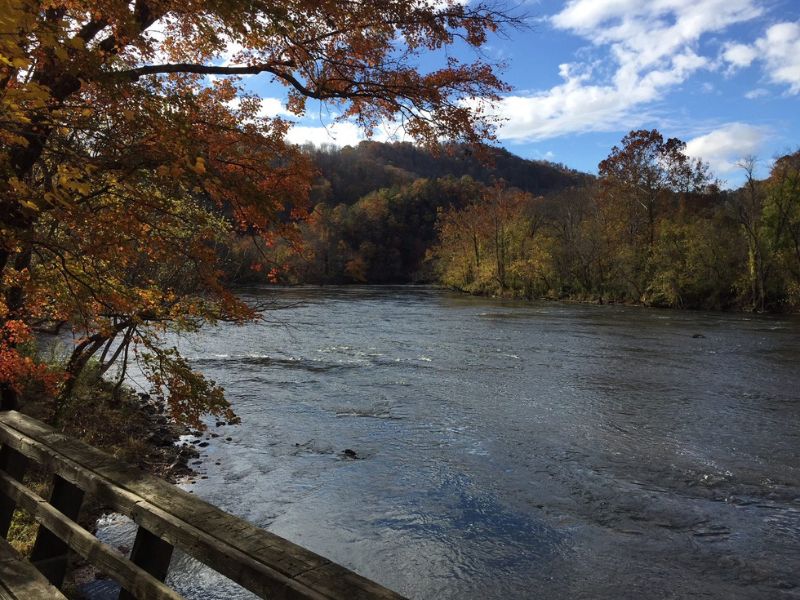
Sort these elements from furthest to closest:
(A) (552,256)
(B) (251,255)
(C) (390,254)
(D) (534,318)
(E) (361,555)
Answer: (C) (390,254) < (A) (552,256) < (D) (534,318) < (B) (251,255) < (E) (361,555)

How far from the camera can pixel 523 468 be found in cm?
926

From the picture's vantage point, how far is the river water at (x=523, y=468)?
625 cm

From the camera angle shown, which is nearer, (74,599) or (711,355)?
(74,599)

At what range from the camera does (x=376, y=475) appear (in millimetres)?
9016

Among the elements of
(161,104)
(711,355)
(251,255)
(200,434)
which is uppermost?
(161,104)

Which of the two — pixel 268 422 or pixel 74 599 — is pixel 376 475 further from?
pixel 74 599

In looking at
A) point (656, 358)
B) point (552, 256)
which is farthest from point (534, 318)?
point (552, 256)

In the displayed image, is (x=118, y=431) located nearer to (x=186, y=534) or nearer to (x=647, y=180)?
(x=186, y=534)

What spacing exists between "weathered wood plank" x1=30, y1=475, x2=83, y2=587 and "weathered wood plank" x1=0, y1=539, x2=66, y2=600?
0.35 m

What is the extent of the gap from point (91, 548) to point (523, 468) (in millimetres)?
7402

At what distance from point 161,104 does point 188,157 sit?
0.51 metres

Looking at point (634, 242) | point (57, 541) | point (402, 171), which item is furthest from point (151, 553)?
point (402, 171)

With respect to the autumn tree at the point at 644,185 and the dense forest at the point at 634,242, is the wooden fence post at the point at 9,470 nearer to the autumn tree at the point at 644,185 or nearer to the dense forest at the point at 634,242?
the dense forest at the point at 634,242

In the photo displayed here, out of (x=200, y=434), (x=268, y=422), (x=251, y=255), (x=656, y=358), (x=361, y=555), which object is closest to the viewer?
(x=361, y=555)
